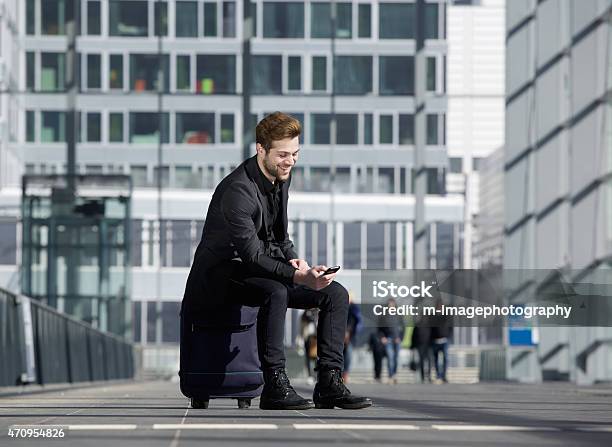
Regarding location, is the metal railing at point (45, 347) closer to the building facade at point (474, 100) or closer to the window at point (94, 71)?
the window at point (94, 71)

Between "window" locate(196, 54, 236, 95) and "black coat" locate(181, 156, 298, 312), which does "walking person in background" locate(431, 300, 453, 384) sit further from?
"black coat" locate(181, 156, 298, 312)

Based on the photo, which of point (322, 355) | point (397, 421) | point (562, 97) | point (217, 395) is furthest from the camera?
point (562, 97)

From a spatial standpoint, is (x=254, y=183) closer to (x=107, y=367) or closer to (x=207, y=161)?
(x=107, y=367)

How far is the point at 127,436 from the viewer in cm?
459

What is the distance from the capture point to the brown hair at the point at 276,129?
627 cm

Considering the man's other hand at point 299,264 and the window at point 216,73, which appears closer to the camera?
the man's other hand at point 299,264

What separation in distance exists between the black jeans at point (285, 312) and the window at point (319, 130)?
20.3 meters

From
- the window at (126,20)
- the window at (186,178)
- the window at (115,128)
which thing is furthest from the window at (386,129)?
the window at (115,128)

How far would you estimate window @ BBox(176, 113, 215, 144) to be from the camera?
26.7 meters

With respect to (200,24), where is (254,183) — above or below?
below

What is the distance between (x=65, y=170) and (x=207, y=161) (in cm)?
246

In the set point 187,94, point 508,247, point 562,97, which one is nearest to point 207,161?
point 187,94

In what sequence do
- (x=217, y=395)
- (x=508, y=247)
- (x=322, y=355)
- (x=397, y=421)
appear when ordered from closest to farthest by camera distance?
1. (x=397, y=421)
2. (x=322, y=355)
3. (x=217, y=395)
4. (x=508, y=247)

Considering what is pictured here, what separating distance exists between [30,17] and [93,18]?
3.61ft
